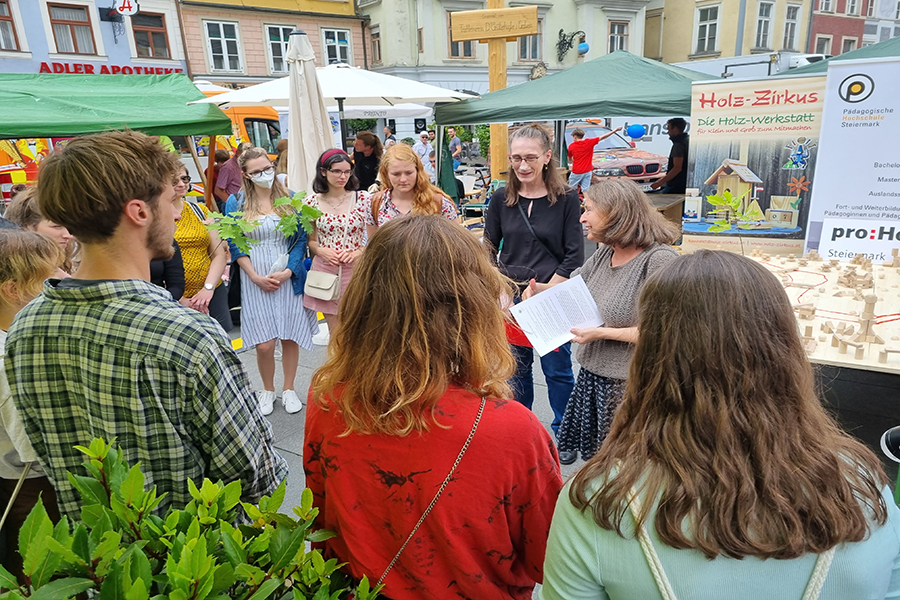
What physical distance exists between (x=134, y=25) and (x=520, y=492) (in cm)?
2705

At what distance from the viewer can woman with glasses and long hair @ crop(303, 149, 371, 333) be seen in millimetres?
3746

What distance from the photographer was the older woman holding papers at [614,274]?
2.44 metres

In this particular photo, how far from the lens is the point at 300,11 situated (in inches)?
1043

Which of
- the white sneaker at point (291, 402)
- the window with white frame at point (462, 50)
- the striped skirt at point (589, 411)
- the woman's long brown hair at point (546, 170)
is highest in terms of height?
the window with white frame at point (462, 50)

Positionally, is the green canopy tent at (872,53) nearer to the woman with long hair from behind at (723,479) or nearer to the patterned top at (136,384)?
the woman with long hair from behind at (723,479)

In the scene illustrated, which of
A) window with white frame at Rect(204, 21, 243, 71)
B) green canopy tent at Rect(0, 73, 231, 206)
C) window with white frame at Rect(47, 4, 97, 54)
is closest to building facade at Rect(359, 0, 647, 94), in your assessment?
window with white frame at Rect(204, 21, 243, 71)

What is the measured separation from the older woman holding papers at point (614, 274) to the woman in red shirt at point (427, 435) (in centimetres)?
135

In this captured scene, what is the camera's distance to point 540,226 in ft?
10.4

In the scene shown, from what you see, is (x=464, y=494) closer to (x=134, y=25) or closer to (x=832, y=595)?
(x=832, y=595)

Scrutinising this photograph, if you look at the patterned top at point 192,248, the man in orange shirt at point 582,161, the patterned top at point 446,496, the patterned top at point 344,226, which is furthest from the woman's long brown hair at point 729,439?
the man in orange shirt at point 582,161

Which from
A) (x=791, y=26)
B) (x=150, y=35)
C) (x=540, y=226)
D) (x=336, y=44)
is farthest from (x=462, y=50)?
(x=540, y=226)

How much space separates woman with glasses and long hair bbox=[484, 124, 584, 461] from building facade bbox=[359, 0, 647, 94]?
24570mm

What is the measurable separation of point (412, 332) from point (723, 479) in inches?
24.1

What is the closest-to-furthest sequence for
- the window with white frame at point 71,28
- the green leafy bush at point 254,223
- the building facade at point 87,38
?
1. the green leafy bush at point 254,223
2. the building facade at point 87,38
3. the window with white frame at point 71,28
